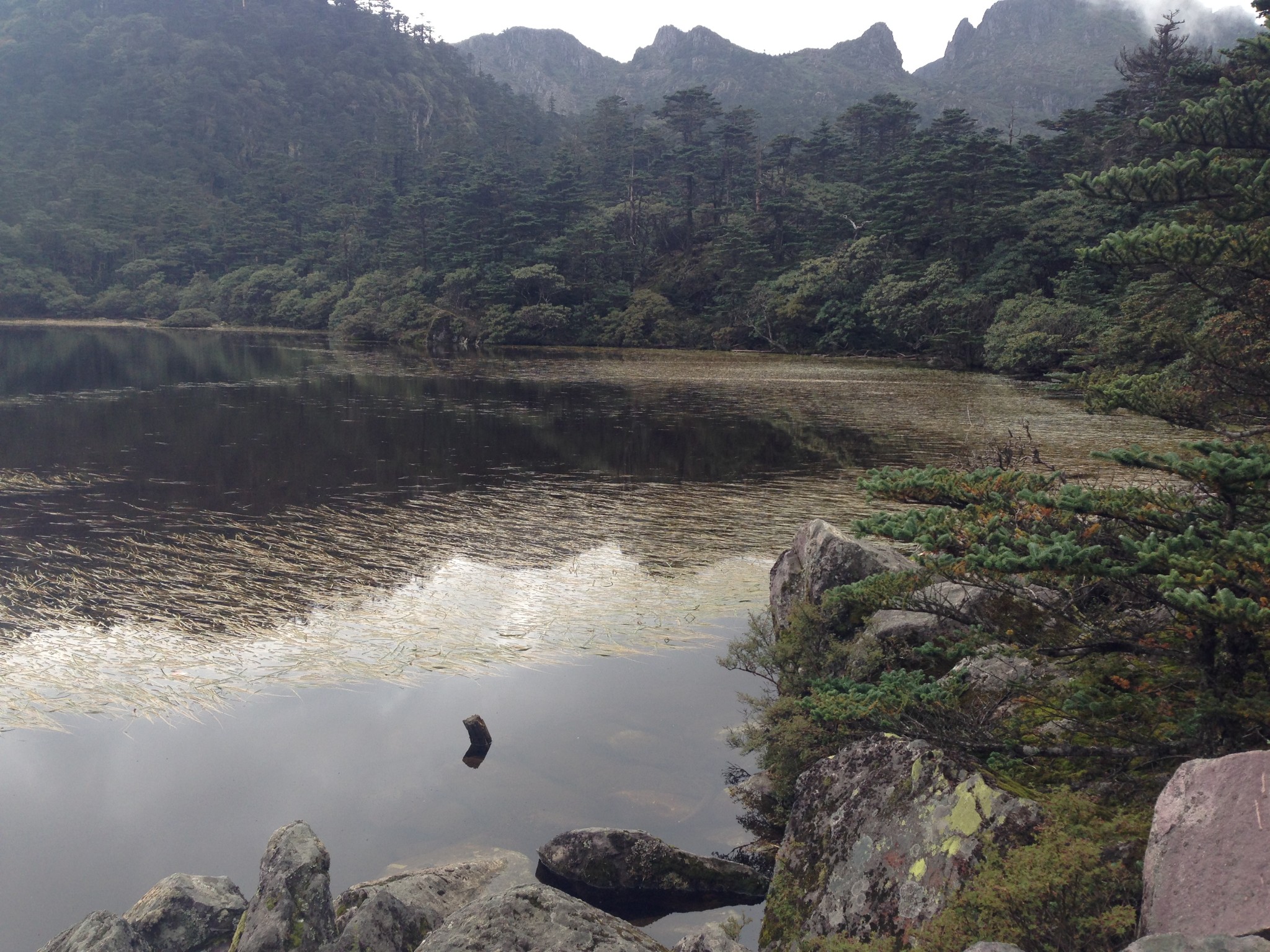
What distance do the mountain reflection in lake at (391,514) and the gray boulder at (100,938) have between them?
12.0ft

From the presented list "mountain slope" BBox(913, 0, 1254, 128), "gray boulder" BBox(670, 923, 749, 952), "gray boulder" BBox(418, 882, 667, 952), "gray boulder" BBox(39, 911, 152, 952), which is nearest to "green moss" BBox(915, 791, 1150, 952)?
"gray boulder" BBox(670, 923, 749, 952)

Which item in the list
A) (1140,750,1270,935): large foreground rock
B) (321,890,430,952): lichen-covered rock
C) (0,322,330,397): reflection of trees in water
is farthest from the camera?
(0,322,330,397): reflection of trees in water

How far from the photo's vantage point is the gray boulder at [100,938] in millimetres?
5117

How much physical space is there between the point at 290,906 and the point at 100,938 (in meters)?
1.12

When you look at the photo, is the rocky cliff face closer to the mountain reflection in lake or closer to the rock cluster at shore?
the mountain reflection in lake

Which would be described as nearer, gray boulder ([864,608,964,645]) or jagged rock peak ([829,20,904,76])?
gray boulder ([864,608,964,645])

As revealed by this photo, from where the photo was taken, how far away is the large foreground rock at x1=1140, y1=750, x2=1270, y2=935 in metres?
3.22

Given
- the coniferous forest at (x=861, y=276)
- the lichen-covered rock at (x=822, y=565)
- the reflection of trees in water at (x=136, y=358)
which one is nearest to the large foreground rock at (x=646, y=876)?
the coniferous forest at (x=861, y=276)

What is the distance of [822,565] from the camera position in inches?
362

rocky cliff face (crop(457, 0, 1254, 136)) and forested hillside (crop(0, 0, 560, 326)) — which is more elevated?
rocky cliff face (crop(457, 0, 1254, 136))

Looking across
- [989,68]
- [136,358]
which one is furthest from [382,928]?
[989,68]

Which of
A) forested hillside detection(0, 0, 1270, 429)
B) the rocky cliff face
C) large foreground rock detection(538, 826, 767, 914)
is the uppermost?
the rocky cliff face

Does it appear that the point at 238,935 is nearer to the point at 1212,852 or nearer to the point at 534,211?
→ the point at 1212,852

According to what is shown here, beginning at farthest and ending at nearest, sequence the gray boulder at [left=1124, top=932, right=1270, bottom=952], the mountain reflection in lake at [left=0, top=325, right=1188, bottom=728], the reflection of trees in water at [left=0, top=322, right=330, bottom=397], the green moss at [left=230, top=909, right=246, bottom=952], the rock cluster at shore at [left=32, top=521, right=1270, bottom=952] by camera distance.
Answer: the reflection of trees in water at [left=0, top=322, right=330, bottom=397], the mountain reflection in lake at [left=0, top=325, right=1188, bottom=728], the green moss at [left=230, top=909, right=246, bottom=952], the rock cluster at shore at [left=32, top=521, right=1270, bottom=952], the gray boulder at [left=1124, top=932, right=1270, bottom=952]
